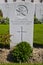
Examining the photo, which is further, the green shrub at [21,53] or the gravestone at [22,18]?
the gravestone at [22,18]

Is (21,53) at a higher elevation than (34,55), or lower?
higher

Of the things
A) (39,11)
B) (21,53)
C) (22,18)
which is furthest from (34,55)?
(39,11)

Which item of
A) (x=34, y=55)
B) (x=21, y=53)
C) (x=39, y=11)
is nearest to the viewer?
(x=21, y=53)

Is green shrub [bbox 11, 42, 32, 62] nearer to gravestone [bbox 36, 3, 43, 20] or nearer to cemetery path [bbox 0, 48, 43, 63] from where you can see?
cemetery path [bbox 0, 48, 43, 63]

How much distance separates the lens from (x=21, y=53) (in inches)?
394

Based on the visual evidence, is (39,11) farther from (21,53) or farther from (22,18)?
(21,53)

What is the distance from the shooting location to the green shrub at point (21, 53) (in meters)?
10.0

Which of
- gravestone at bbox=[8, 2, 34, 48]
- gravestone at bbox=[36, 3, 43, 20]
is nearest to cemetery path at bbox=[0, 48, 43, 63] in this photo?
gravestone at bbox=[8, 2, 34, 48]

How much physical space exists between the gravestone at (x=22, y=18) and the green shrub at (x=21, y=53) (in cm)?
54

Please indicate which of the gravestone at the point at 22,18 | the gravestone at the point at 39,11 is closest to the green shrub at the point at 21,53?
the gravestone at the point at 22,18

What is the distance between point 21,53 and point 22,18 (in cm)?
122

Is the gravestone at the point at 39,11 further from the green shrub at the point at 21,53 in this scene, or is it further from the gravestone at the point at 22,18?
the green shrub at the point at 21,53

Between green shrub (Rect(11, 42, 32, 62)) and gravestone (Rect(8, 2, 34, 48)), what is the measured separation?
0.54 m

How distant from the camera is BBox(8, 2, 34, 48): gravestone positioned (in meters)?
10.4
